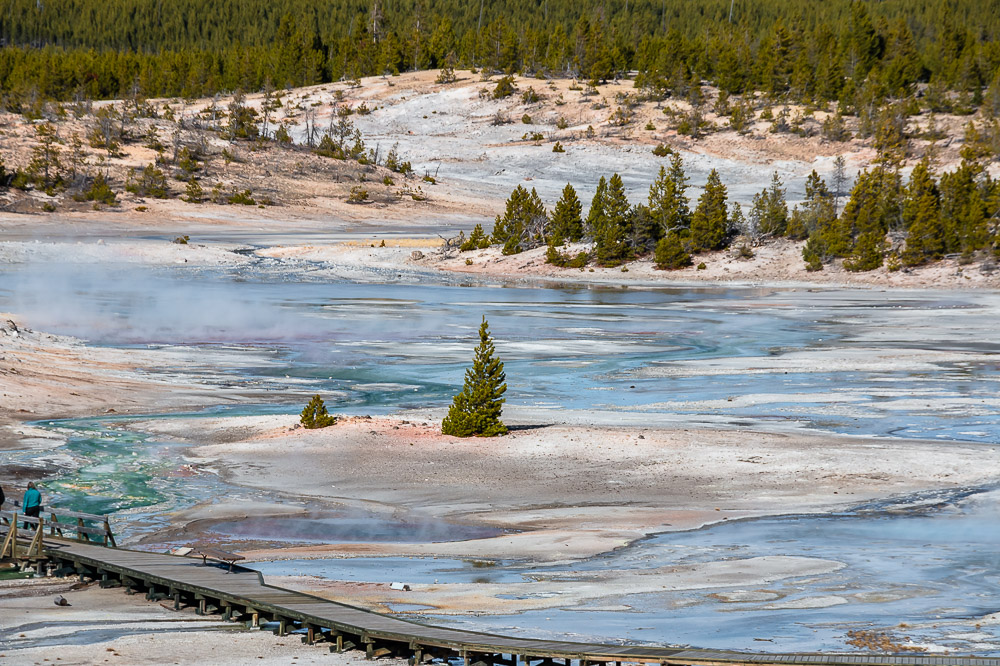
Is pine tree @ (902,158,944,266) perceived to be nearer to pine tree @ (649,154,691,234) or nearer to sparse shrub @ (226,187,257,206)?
pine tree @ (649,154,691,234)

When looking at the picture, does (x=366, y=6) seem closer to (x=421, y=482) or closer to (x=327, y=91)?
(x=327, y=91)

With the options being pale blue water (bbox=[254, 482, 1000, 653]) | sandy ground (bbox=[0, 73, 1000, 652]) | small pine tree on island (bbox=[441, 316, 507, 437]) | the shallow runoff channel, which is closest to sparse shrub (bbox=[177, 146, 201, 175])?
sandy ground (bbox=[0, 73, 1000, 652])

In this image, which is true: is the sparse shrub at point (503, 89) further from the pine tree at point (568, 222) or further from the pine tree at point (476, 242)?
the pine tree at point (568, 222)

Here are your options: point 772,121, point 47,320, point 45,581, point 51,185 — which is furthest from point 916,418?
point 772,121

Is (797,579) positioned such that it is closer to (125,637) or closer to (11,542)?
(125,637)

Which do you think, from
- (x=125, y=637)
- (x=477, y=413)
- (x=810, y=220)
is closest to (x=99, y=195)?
(x=810, y=220)

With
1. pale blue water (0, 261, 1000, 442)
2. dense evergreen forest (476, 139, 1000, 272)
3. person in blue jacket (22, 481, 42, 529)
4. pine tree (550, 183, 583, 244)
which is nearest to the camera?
person in blue jacket (22, 481, 42, 529)
